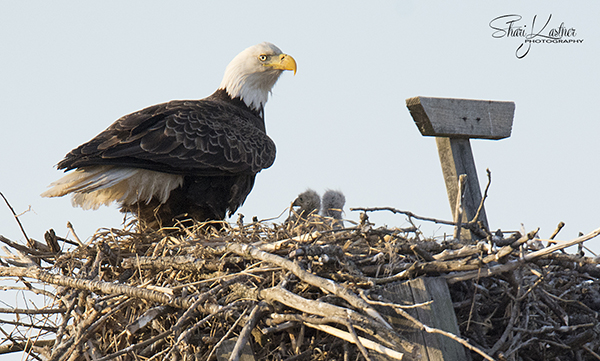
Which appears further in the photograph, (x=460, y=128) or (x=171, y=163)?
(x=171, y=163)

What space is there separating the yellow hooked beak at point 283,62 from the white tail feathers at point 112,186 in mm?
1691

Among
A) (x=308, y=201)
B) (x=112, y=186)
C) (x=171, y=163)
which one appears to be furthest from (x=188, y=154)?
(x=308, y=201)

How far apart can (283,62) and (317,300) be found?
3.70 m

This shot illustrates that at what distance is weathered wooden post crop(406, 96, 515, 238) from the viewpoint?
4.53 metres

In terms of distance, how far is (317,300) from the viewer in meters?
2.80

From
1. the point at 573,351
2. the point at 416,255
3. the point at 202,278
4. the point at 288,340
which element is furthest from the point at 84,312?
the point at 573,351

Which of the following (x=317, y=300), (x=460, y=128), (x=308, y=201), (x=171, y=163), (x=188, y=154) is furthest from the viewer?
(x=308, y=201)

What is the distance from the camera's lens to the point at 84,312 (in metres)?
3.73

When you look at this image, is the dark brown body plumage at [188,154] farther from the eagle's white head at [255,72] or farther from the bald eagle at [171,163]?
the eagle's white head at [255,72]

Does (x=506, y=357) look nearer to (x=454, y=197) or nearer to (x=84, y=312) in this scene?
(x=454, y=197)

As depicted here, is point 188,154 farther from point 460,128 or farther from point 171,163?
point 460,128

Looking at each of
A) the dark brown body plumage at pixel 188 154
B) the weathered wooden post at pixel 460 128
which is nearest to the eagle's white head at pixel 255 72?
the dark brown body plumage at pixel 188 154

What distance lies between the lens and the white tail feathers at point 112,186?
4.60 m

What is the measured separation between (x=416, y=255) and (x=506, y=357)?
0.58 meters
